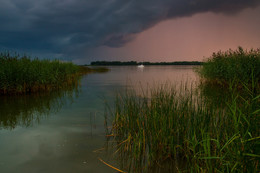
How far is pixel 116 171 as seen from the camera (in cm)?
447

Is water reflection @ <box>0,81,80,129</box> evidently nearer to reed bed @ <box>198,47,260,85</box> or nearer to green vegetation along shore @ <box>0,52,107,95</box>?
green vegetation along shore @ <box>0,52,107,95</box>

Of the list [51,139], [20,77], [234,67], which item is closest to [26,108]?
[20,77]

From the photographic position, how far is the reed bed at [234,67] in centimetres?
1478

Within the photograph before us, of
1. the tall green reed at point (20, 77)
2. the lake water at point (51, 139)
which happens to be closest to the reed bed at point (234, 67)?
the lake water at point (51, 139)

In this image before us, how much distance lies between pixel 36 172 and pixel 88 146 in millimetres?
1703

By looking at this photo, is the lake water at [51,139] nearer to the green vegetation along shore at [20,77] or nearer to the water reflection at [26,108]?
the water reflection at [26,108]

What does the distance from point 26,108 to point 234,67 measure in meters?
15.7

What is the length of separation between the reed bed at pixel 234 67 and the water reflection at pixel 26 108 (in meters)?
12.2

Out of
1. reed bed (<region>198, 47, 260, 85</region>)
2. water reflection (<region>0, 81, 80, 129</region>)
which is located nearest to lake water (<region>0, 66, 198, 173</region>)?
water reflection (<region>0, 81, 80, 129</region>)

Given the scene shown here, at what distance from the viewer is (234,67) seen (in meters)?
15.3

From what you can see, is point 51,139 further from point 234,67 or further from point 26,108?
point 234,67

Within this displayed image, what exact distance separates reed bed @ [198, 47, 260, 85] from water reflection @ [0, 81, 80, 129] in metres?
12.2

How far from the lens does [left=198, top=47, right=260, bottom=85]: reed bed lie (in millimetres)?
14782

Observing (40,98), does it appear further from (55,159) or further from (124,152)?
(124,152)
